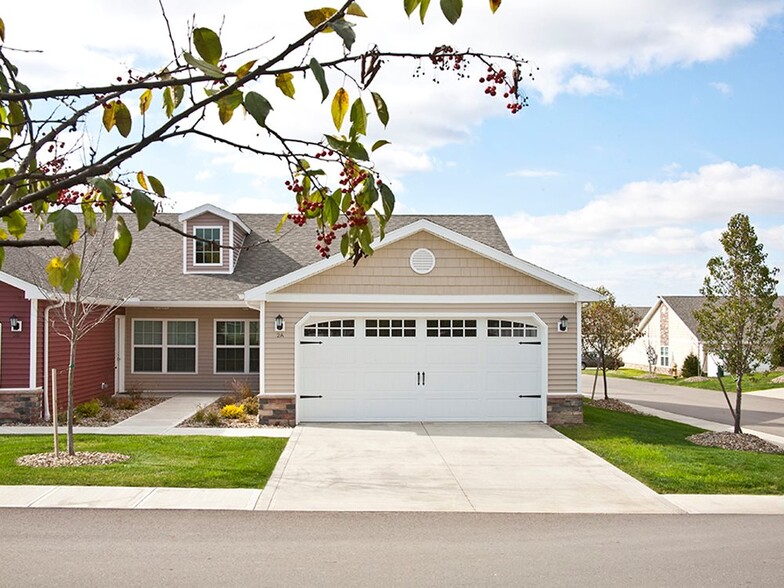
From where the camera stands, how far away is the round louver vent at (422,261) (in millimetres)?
17047

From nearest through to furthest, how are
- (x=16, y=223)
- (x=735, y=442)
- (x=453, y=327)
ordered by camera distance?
(x=16, y=223) < (x=735, y=442) < (x=453, y=327)

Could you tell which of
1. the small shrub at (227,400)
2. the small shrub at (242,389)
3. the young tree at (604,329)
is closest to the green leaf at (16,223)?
the small shrub at (227,400)

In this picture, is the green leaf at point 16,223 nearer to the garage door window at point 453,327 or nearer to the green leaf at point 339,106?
the green leaf at point 339,106

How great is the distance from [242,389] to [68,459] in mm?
7718

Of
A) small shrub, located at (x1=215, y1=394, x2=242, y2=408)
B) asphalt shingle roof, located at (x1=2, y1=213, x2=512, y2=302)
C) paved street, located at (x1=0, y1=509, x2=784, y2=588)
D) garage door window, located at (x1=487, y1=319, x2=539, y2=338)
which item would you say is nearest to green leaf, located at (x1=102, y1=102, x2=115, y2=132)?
paved street, located at (x1=0, y1=509, x2=784, y2=588)

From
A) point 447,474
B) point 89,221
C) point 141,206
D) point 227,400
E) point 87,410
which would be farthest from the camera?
point 227,400

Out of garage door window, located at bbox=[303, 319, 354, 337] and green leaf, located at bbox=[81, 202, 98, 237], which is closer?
green leaf, located at bbox=[81, 202, 98, 237]

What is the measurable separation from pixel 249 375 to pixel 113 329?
3.70 m

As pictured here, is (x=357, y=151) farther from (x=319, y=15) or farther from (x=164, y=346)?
(x=164, y=346)

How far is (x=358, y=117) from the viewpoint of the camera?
7.76ft

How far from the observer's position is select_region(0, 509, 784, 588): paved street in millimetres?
7301

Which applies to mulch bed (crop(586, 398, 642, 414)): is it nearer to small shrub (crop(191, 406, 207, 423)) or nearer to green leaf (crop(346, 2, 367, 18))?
small shrub (crop(191, 406, 207, 423))

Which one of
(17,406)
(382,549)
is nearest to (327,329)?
(17,406)

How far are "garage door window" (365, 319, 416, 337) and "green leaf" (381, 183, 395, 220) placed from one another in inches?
577
